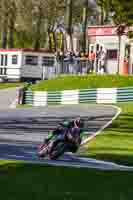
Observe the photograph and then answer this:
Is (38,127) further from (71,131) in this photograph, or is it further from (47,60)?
(47,60)

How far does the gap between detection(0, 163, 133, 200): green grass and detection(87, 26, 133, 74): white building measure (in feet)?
119

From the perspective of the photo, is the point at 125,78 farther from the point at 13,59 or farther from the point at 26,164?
the point at 26,164

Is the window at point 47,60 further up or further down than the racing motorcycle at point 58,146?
further up

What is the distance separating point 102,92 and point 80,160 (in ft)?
77.6

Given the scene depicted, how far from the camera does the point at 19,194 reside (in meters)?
9.42

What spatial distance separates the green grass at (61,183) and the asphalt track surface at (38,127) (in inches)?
49.8

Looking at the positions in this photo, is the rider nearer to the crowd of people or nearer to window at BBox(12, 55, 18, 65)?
the crowd of people

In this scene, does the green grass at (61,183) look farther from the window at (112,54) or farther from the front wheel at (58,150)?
the window at (112,54)

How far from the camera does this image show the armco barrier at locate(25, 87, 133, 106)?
38625 mm

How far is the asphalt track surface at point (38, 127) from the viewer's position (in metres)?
15.5

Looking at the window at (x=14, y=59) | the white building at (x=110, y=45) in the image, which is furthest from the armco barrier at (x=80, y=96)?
the window at (x=14, y=59)

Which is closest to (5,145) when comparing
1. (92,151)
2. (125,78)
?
(92,151)

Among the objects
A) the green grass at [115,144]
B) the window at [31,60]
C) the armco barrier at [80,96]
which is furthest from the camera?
the window at [31,60]

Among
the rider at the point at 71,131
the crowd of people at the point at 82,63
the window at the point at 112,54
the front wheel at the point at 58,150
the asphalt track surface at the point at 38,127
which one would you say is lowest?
the asphalt track surface at the point at 38,127
